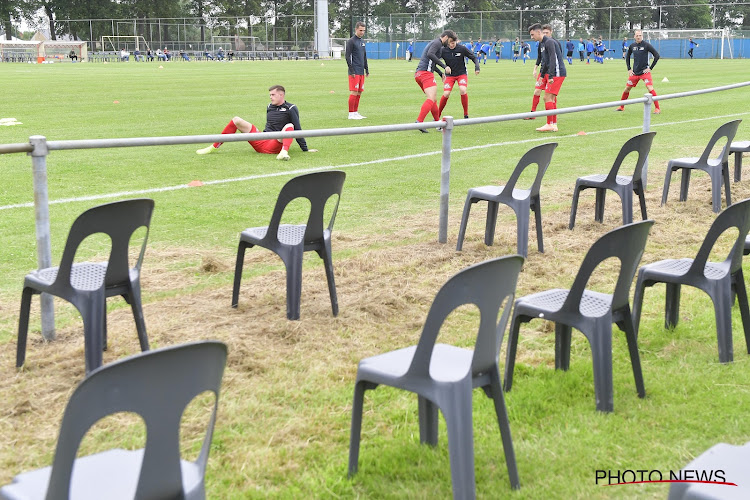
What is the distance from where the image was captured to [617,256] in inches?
157

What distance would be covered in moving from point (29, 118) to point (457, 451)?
52.7 feet

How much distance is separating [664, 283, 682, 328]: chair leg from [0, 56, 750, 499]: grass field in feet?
0.28

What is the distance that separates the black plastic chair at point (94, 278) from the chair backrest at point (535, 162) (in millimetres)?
3351

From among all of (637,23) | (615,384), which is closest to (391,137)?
(615,384)

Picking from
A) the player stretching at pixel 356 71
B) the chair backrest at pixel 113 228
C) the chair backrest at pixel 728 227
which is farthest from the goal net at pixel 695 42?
the chair backrest at pixel 113 228

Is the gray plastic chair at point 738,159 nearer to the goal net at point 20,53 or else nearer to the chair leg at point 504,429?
the chair leg at point 504,429

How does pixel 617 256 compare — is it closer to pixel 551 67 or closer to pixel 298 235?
pixel 298 235

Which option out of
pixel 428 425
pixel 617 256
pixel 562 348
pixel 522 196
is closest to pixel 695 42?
pixel 522 196

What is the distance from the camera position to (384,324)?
562cm

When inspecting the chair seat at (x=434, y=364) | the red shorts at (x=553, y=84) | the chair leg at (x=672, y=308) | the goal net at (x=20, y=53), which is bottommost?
the chair leg at (x=672, y=308)

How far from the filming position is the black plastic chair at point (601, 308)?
4.01 meters

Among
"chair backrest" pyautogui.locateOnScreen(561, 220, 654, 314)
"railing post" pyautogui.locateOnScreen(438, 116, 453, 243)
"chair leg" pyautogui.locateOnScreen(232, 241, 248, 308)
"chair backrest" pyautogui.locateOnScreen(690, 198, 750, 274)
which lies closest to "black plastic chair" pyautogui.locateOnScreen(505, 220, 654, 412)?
"chair backrest" pyautogui.locateOnScreen(561, 220, 654, 314)

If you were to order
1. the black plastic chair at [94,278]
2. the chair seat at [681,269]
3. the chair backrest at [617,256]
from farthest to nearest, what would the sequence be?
the chair seat at [681,269], the black plastic chair at [94,278], the chair backrest at [617,256]

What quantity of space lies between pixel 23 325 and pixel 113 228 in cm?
81
